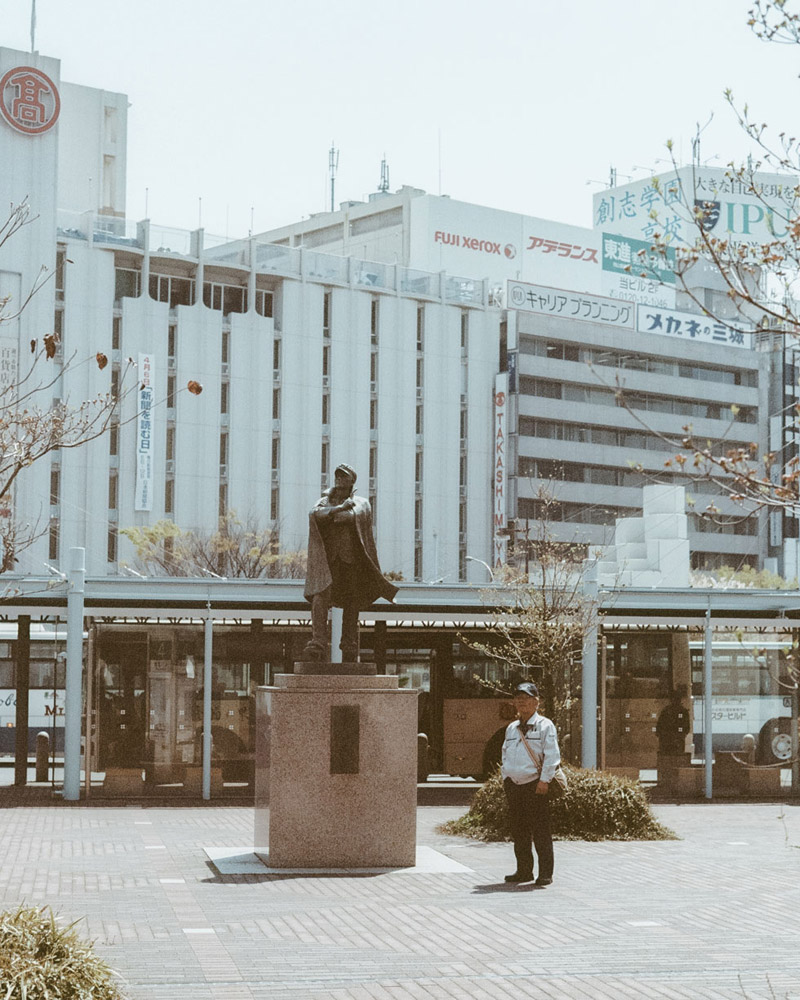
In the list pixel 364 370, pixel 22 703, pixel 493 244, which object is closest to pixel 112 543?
pixel 364 370

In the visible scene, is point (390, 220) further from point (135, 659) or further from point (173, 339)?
point (135, 659)

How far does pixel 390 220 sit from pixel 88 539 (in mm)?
31839

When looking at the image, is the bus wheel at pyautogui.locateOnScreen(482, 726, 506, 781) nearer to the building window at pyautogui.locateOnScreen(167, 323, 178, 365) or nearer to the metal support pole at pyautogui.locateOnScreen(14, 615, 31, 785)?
the metal support pole at pyautogui.locateOnScreen(14, 615, 31, 785)

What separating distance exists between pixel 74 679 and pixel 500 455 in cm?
5796

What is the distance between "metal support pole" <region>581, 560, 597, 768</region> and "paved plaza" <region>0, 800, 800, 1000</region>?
22.0 ft

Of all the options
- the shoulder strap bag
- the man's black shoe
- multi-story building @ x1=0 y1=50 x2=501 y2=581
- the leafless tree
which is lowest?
the man's black shoe

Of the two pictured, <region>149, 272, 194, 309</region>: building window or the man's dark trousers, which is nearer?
the man's dark trousers

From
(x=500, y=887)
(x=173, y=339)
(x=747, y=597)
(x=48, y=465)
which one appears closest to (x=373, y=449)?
(x=173, y=339)

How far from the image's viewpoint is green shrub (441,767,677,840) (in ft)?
54.0

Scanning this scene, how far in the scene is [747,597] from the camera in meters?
24.7

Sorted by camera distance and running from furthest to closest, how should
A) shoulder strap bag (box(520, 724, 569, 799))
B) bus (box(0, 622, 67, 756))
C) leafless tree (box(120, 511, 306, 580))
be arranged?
leafless tree (box(120, 511, 306, 580))
bus (box(0, 622, 67, 756))
shoulder strap bag (box(520, 724, 569, 799))

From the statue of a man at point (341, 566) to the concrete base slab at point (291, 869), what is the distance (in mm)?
1876

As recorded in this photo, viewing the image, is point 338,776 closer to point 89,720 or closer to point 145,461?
point 89,720

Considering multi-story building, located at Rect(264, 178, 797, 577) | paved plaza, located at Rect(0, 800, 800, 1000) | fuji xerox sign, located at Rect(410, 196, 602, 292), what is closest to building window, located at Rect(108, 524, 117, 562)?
multi-story building, located at Rect(264, 178, 797, 577)
